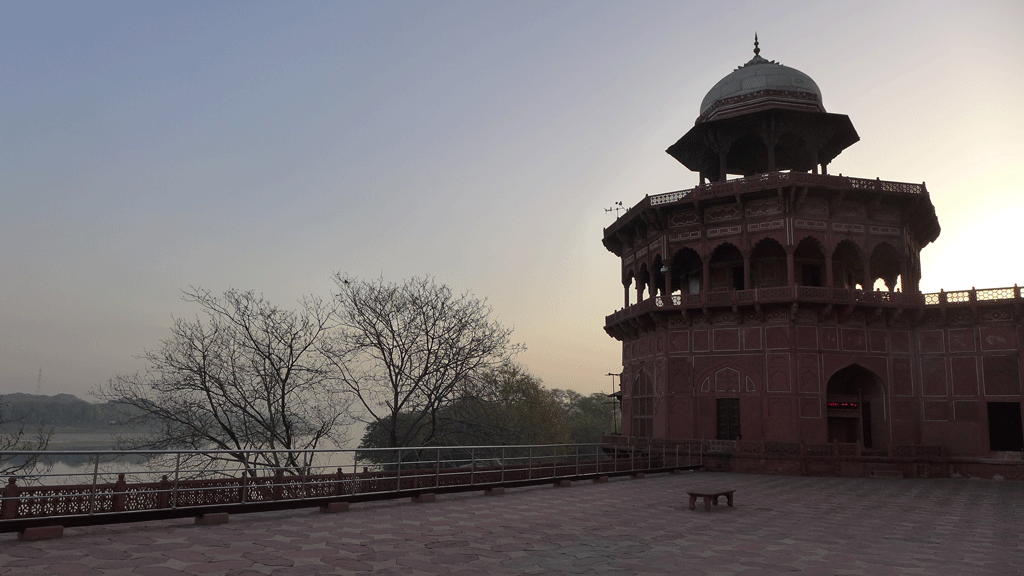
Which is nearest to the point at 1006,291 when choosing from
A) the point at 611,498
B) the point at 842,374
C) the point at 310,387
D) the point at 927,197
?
the point at 927,197

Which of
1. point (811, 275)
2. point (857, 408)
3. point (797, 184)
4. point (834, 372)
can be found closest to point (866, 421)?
point (857, 408)

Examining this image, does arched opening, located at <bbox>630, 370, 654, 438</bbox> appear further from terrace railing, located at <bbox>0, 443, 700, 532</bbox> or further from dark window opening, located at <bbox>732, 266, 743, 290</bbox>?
terrace railing, located at <bbox>0, 443, 700, 532</bbox>

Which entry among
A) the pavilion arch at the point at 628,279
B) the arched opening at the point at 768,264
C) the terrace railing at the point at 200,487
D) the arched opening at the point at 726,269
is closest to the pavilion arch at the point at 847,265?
the arched opening at the point at 768,264

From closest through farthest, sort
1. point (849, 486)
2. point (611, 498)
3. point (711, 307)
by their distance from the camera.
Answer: point (611, 498)
point (849, 486)
point (711, 307)

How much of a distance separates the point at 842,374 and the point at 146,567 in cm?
3011

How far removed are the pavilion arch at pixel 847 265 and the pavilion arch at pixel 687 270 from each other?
625 cm

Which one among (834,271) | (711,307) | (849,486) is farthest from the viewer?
(834,271)

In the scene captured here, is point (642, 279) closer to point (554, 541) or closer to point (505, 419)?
point (505, 419)

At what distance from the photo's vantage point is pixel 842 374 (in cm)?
3028

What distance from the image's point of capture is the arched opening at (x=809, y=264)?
30.5 m

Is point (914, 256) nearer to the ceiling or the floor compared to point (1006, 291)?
nearer to the ceiling

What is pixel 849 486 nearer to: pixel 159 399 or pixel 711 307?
pixel 711 307

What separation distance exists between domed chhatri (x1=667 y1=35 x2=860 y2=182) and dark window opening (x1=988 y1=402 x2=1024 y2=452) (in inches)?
507

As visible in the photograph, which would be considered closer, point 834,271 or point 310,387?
point 310,387
